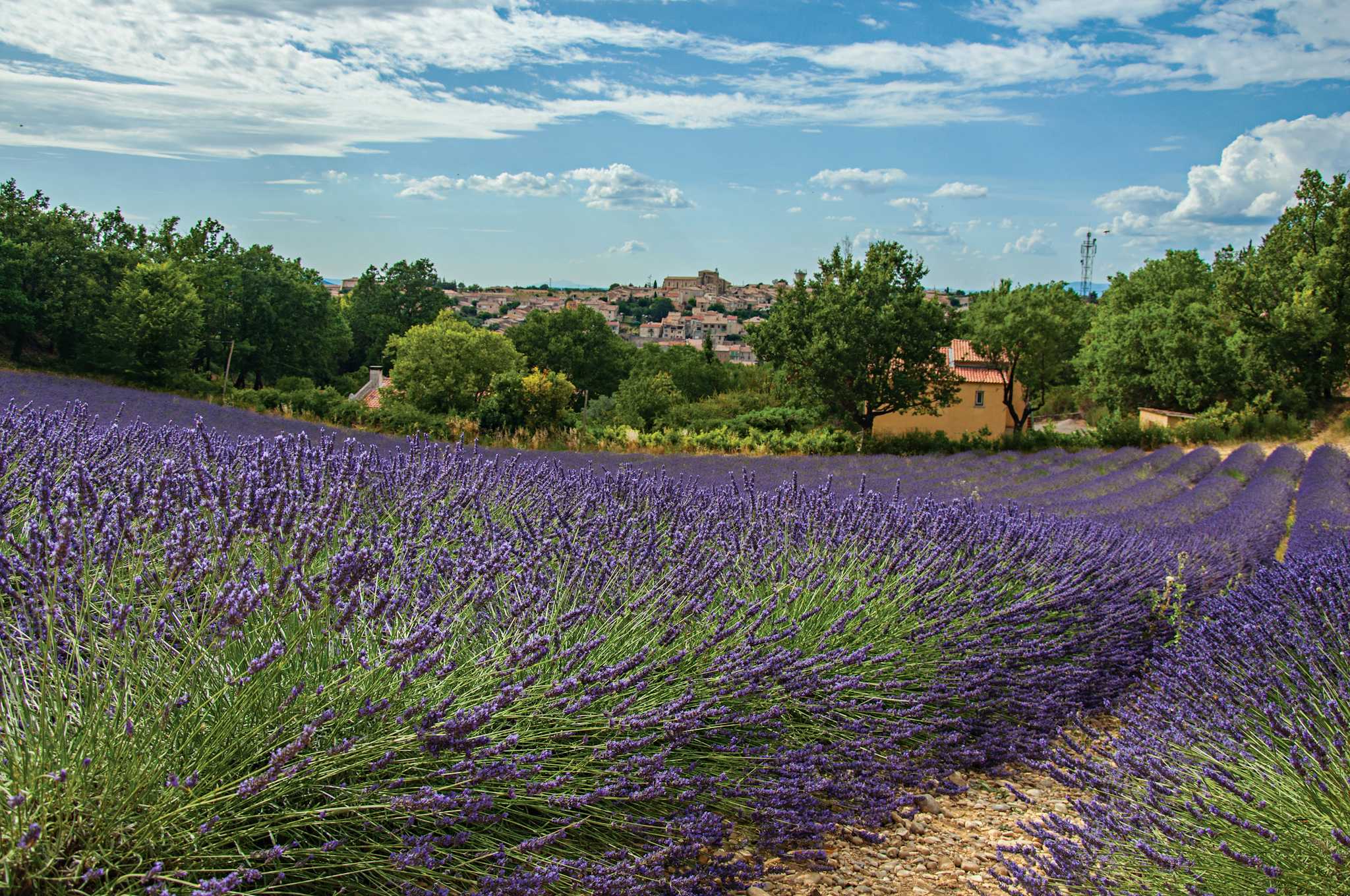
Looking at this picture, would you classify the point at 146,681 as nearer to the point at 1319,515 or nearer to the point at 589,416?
the point at 1319,515

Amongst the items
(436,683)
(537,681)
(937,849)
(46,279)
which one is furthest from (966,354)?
(436,683)

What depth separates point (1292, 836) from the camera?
7.45 ft

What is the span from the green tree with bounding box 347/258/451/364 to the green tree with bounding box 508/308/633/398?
8.25 metres

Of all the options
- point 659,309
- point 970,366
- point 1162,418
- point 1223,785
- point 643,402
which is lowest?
point 1223,785

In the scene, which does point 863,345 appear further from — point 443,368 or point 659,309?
point 659,309

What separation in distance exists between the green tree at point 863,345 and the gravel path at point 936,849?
77.4 ft

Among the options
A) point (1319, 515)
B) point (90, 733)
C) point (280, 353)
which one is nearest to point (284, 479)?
point (90, 733)

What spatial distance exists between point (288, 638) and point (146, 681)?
330 mm

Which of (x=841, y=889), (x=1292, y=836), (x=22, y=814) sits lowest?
(x=841, y=889)

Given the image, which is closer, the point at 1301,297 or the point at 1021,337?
the point at 1301,297

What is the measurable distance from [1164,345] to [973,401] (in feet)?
26.8

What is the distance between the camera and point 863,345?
27391 millimetres

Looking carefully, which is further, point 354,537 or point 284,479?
point 284,479

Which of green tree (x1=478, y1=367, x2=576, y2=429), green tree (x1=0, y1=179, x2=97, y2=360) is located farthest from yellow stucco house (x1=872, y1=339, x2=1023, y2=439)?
green tree (x1=0, y1=179, x2=97, y2=360)
